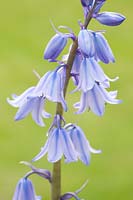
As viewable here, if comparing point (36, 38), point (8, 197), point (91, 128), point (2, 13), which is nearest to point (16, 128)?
point (91, 128)

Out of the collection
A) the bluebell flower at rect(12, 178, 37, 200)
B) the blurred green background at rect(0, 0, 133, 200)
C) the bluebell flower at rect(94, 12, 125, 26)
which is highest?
the bluebell flower at rect(94, 12, 125, 26)

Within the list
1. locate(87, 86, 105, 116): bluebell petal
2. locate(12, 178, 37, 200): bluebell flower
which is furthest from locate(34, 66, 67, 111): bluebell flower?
locate(12, 178, 37, 200): bluebell flower

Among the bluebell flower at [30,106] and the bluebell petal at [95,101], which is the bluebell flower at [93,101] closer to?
the bluebell petal at [95,101]

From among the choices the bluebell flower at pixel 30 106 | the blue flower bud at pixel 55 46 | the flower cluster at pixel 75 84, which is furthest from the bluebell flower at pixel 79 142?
the blue flower bud at pixel 55 46

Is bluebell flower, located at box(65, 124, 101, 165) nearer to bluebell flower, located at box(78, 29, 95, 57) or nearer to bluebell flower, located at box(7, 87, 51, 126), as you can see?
bluebell flower, located at box(7, 87, 51, 126)

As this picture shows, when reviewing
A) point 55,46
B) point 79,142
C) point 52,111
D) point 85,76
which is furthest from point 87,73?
point 52,111

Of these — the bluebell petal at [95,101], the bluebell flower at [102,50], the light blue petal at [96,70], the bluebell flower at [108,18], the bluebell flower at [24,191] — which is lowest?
the bluebell flower at [24,191]

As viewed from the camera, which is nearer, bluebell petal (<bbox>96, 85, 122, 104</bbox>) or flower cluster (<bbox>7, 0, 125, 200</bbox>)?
flower cluster (<bbox>7, 0, 125, 200</bbox>)
